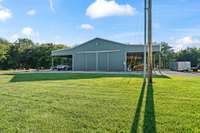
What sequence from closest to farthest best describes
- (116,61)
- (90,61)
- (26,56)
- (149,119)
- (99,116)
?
(149,119) < (99,116) < (116,61) < (90,61) < (26,56)

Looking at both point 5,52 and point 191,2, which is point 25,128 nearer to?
point 191,2

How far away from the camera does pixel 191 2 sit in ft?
61.5

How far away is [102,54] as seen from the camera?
2941 centimetres

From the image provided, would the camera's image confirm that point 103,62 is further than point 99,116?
Yes

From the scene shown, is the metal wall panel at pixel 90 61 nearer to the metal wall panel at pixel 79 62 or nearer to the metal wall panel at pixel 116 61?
the metal wall panel at pixel 79 62

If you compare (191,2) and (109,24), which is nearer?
(191,2)

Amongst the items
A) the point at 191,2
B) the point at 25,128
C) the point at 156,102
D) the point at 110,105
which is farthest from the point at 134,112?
the point at 191,2

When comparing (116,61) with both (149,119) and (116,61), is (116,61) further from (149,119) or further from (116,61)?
(149,119)

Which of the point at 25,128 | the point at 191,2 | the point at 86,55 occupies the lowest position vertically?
the point at 25,128

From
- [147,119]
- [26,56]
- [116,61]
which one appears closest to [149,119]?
[147,119]

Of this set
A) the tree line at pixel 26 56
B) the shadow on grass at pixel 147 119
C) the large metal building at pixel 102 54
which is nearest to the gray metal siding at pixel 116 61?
the large metal building at pixel 102 54

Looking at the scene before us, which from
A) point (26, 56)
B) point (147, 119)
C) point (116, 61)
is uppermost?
point (26, 56)

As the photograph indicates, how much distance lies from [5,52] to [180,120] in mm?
48406

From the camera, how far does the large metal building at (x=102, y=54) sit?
91.6ft
